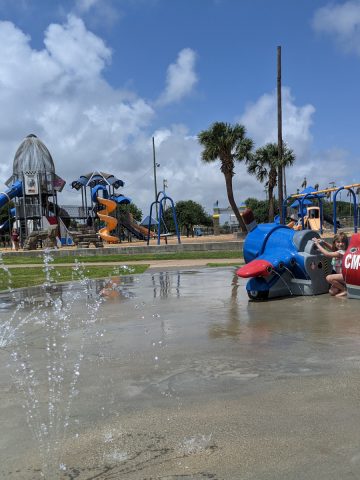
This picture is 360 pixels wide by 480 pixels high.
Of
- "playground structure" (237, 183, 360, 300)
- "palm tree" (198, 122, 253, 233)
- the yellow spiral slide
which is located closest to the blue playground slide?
the yellow spiral slide

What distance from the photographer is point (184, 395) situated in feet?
13.6

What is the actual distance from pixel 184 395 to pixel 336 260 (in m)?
5.98

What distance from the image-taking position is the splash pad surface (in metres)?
3.00

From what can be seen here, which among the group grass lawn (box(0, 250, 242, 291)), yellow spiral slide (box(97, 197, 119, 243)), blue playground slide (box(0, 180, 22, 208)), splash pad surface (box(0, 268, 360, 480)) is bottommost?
splash pad surface (box(0, 268, 360, 480))

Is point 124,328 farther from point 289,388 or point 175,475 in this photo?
point 175,475

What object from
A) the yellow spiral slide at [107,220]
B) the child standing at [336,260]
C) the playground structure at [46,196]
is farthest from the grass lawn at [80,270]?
the playground structure at [46,196]

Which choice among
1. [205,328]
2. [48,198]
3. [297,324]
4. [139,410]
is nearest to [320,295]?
[297,324]

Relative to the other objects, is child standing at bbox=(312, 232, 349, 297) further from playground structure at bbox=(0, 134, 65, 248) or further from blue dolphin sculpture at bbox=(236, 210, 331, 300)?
playground structure at bbox=(0, 134, 65, 248)

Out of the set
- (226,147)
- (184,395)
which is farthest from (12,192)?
(184,395)

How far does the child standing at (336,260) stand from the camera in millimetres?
9078

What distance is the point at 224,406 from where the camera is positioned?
3.86 meters

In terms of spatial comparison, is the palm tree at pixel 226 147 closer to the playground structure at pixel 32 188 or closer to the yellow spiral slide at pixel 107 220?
the yellow spiral slide at pixel 107 220

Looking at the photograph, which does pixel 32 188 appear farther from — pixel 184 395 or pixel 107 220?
pixel 184 395

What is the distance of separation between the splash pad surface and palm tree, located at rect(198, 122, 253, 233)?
3086 centimetres
